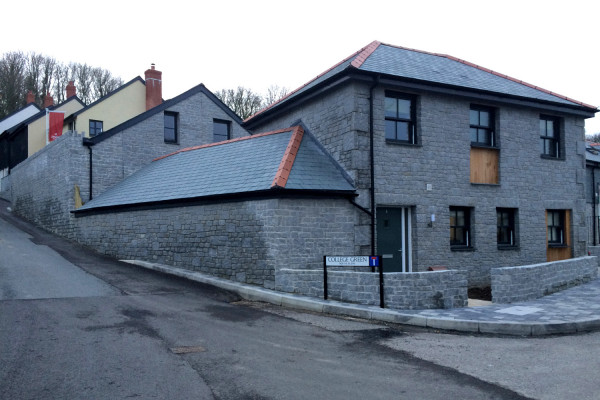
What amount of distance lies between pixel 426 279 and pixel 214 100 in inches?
703

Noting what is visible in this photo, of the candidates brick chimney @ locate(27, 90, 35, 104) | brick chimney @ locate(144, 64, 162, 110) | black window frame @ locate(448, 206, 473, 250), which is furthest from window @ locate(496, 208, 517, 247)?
brick chimney @ locate(27, 90, 35, 104)

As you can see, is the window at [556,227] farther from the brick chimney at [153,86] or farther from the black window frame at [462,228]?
the brick chimney at [153,86]

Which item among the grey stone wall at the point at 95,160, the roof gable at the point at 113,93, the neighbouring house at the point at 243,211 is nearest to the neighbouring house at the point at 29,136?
the roof gable at the point at 113,93

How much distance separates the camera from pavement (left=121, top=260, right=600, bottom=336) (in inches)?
322

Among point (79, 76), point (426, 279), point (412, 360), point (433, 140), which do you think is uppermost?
point (79, 76)

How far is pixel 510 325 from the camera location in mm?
8133

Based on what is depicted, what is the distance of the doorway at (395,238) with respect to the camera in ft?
42.0

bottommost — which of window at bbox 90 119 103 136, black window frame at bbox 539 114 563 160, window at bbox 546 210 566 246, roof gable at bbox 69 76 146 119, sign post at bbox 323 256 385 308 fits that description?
sign post at bbox 323 256 385 308

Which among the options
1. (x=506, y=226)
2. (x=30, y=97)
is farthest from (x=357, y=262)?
(x=30, y=97)

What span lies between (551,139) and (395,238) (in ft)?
25.1

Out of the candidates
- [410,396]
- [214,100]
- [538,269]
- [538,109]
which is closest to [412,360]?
[410,396]

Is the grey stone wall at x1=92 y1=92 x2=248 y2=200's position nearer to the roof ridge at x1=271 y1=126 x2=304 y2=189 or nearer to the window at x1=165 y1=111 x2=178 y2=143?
the window at x1=165 y1=111 x2=178 y2=143

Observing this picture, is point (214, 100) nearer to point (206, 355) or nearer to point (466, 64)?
point (466, 64)

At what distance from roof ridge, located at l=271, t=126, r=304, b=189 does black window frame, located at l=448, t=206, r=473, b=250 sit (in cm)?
507
